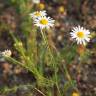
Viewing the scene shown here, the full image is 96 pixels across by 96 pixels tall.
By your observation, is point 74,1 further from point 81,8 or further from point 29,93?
point 29,93

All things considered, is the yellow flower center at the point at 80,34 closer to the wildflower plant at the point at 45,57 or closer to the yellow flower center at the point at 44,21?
the wildflower plant at the point at 45,57

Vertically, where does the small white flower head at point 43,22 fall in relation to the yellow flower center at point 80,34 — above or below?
above

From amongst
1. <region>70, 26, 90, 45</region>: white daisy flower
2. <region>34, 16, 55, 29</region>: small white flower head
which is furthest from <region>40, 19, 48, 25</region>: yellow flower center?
<region>70, 26, 90, 45</region>: white daisy flower

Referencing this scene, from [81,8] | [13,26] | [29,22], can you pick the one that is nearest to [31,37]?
[29,22]

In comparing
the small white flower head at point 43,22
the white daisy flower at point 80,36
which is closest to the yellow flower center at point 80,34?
the white daisy flower at point 80,36

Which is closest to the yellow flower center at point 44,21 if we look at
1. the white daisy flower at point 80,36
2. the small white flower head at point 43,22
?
the small white flower head at point 43,22

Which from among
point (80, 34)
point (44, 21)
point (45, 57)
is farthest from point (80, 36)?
point (45, 57)

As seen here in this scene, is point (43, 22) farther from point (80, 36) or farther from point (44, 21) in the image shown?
point (80, 36)

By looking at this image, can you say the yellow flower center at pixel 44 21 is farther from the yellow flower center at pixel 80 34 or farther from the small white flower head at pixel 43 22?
the yellow flower center at pixel 80 34

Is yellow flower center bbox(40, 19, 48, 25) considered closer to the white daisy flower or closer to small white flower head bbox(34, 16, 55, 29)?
small white flower head bbox(34, 16, 55, 29)
